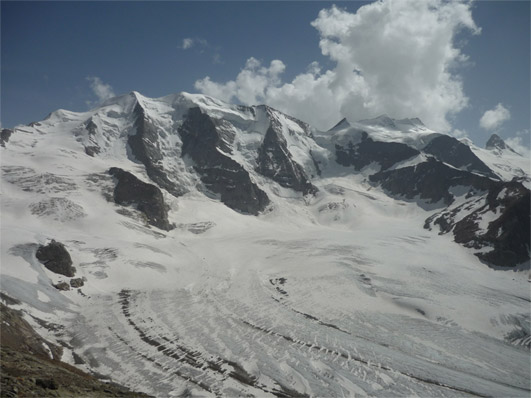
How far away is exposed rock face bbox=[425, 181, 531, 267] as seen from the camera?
92062 mm

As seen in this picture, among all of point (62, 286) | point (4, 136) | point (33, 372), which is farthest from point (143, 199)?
point (33, 372)

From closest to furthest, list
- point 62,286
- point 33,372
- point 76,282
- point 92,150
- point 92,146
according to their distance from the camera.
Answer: point 33,372
point 62,286
point 76,282
point 92,150
point 92,146

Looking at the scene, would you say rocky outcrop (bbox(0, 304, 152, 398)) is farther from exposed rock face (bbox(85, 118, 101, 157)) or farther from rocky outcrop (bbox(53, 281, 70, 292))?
exposed rock face (bbox(85, 118, 101, 157))

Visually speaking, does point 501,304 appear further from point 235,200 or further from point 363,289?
point 235,200

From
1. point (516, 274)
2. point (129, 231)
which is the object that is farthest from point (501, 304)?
point (129, 231)

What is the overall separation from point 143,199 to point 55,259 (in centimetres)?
6780

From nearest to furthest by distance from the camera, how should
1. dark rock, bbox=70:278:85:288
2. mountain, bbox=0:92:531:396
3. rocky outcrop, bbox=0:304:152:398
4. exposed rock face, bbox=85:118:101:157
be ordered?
1. rocky outcrop, bbox=0:304:152:398
2. mountain, bbox=0:92:531:396
3. dark rock, bbox=70:278:85:288
4. exposed rock face, bbox=85:118:101:157

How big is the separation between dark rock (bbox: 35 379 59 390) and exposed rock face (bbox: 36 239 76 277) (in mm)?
43155

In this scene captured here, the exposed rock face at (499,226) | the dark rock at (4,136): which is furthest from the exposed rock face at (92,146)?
the exposed rock face at (499,226)

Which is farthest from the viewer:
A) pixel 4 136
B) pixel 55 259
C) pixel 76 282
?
pixel 4 136

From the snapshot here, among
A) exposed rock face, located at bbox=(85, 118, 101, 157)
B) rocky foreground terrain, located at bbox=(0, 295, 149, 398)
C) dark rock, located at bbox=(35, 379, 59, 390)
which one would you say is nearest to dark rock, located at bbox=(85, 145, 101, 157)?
exposed rock face, located at bbox=(85, 118, 101, 157)

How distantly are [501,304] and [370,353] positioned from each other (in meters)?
30.3

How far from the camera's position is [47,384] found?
21641 millimetres

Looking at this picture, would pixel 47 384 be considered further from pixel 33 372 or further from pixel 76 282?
pixel 76 282
